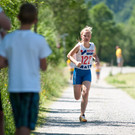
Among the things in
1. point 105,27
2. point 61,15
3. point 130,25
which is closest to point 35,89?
A: point 61,15

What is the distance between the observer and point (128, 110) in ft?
40.2

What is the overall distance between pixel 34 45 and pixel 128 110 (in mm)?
7338

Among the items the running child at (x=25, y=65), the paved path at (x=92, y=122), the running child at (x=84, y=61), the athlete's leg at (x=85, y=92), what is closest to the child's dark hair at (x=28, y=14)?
the running child at (x=25, y=65)

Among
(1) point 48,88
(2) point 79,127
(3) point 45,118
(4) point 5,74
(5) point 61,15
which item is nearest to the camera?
(2) point 79,127

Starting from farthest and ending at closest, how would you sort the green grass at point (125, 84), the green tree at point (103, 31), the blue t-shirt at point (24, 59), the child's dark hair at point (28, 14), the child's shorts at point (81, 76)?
the green tree at point (103, 31)
the green grass at point (125, 84)
the child's shorts at point (81, 76)
the child's dark hair at point (28, 14)
the blue t-shirt at point (24, 59)

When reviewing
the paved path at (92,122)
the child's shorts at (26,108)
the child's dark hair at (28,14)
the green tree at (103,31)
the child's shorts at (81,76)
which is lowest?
the paved path at (92,122)

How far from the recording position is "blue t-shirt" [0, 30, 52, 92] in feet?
17.2

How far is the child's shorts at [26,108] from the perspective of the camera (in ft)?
17.5

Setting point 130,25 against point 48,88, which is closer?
point 48,88

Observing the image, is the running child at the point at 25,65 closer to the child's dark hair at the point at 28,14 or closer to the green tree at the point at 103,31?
the child's dark hair at the point at 28,14

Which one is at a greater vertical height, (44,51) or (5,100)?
(44,51)

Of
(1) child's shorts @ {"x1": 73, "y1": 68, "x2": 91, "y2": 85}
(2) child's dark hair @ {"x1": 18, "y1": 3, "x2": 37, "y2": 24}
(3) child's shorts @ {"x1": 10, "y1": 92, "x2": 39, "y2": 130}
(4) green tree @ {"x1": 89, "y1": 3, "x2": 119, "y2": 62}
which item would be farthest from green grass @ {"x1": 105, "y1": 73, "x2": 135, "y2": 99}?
(4) green tree @ {"x1": 89, "y1": 3, "x2": 119, "y2": 62}

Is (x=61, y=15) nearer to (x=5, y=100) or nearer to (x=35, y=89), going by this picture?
(x=5, y=100)

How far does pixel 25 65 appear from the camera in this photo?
526 cm
